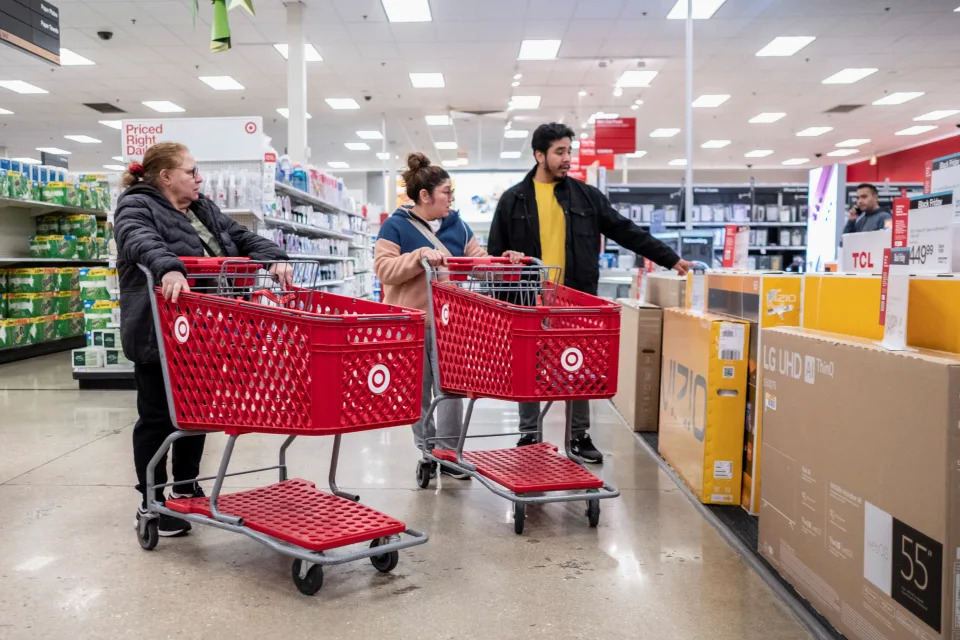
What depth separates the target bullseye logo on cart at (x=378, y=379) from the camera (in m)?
2.21

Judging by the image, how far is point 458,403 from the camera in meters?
3.49

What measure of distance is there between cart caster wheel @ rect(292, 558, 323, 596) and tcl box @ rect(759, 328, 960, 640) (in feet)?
4.62

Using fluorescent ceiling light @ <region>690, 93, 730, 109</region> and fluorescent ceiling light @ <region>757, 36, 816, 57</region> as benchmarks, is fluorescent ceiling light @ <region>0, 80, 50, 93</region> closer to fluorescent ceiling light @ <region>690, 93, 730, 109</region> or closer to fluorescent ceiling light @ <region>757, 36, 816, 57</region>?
fluorescent ceiling light @ <region>690, 93, 730, 109</region>

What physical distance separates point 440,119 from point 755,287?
14622 millimetres

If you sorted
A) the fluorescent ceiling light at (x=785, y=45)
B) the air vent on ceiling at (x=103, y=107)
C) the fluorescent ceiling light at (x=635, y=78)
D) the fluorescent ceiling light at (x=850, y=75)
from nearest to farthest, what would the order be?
the fluorescent ceiling light at (x=785, y=45), the fluorescent ceiling light at (x=850, y=75), the fluorescent ceiling light at (x=635, y=78), the air vent on ceiling at (x=103, y=107)

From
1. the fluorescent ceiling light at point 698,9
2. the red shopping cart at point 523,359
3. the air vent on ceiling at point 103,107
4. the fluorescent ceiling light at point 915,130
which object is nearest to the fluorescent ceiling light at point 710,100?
the fluorescent ceiling light at point 698,9

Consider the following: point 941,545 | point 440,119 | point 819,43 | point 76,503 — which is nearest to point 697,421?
point 941,545

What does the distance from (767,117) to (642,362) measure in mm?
13509

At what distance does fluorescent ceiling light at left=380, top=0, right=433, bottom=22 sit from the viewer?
30.6ft

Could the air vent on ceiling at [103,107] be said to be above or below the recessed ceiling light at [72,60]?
above

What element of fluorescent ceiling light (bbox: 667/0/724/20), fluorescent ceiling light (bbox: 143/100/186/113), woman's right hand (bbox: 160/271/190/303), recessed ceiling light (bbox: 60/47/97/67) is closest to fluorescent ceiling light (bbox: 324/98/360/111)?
fluorescent ceiling light (bbox: 143/100/186/113)

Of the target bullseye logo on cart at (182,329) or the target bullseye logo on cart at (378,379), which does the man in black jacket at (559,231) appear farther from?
the target bullseye logo on cart at (182,329)

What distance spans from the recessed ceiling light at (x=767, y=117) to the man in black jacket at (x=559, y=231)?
44.0ft

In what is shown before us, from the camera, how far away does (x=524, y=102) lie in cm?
1487
